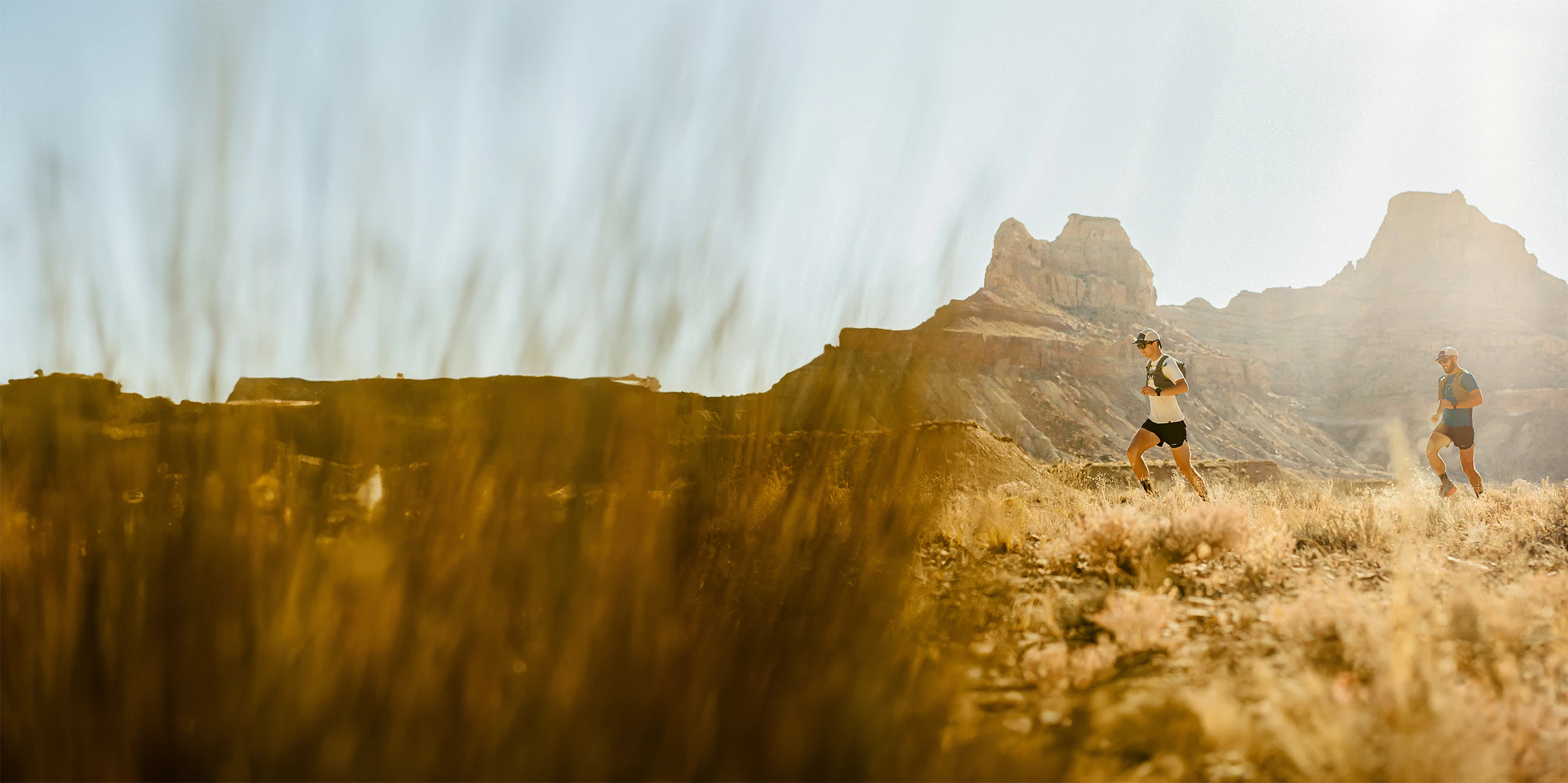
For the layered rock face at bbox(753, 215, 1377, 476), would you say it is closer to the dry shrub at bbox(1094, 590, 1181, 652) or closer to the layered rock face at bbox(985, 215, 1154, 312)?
the layered rock face at bbox(985, 215, 1154, 312)

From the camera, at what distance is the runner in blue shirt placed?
25.3ft

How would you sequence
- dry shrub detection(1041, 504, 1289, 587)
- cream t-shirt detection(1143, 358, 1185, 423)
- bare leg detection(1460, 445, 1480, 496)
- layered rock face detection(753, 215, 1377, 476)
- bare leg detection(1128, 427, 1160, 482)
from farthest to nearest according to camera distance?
layered rock face detection(753, 215, 1377, 476)
bare leg detection(1460, 445, 1480, 496)
bare leg detection(1128, 427, 1160, 482)
cream t-shirt detection(1143, 358, 1185, 423)
dry shrub detection(1041, 504, 1289, 587)

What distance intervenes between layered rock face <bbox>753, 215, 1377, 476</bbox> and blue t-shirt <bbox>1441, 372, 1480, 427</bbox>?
34.6 meters

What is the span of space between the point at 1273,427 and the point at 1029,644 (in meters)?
88.8

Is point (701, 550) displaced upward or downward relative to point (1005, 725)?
upward

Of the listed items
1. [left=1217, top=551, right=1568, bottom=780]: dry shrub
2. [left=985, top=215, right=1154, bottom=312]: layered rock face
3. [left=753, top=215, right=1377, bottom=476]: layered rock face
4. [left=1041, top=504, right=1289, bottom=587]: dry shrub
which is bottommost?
[left=1217, top=551, right=1568, bottom=780]: dry shrub

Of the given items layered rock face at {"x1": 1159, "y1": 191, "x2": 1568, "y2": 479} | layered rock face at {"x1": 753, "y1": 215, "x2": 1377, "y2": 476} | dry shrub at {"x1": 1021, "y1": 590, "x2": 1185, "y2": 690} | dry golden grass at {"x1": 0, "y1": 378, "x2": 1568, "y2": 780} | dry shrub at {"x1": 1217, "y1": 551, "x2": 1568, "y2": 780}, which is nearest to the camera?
dry shrub at {"x1": 1217, "y1": 551, "x2": 1568, "y2": 780}

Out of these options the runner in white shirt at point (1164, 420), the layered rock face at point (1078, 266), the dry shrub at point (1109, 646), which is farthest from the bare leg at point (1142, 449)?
the layered rock face at point (1078, 266)

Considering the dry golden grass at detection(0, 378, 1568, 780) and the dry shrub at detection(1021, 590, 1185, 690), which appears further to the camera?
the dry shrub at detection(1021, 590, 1185, 690)

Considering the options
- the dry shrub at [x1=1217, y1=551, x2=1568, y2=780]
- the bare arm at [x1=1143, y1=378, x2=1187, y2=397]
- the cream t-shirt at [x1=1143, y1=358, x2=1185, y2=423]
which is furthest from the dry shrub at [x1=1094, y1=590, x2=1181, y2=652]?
the cream t-shirt at [x1=1143, y1=358, x2=1185, y2=423]

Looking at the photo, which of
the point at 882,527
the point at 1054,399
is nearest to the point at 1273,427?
the point at 1054,399

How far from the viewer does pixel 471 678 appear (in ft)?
8.72

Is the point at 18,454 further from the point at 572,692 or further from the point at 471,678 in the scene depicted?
the point at 572,692

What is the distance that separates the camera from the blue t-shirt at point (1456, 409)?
774cm
